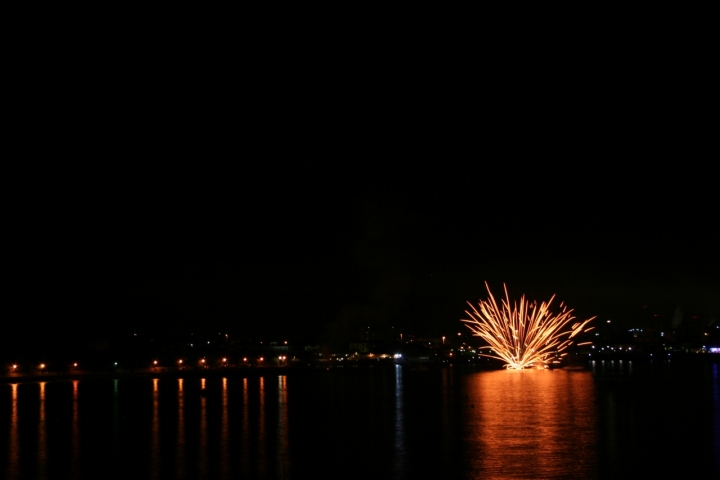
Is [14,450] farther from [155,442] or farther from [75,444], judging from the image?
[155,442]

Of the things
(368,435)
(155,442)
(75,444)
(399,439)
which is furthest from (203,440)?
(399,439)

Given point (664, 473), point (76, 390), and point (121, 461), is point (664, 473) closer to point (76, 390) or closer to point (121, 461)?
point (121, 461)

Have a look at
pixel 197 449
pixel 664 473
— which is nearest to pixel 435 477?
pixel 664 473

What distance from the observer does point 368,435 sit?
17.1 m

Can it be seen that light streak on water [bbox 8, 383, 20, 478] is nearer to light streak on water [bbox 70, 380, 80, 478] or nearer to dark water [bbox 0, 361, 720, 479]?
dark water [bbox 0, 361, 720, 479]

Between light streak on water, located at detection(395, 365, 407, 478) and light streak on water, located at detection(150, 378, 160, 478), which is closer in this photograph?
light streak on water, located at detection(395, 365, 407, 478)

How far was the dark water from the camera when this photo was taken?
12773 mm

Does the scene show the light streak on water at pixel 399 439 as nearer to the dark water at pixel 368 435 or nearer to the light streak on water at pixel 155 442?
the dark water at pixel 368 435

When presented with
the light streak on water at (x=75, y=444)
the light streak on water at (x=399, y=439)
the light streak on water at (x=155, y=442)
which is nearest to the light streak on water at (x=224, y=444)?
the light streak on water at (x=155, y=442)

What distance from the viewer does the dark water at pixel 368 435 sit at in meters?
12.8

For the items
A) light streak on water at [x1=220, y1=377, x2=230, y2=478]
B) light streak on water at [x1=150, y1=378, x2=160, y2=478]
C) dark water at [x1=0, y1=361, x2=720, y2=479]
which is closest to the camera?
light streak on water at [x1=220, y1=377, x2=230, y2=478]

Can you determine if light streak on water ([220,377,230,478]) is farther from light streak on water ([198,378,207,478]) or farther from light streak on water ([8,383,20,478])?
light streak on water ([8,383,20,478])

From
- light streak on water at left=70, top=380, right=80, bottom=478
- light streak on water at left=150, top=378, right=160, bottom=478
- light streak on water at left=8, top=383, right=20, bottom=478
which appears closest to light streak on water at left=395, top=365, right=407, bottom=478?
light streak on water at left=150, top=378, right=160, bottom=478

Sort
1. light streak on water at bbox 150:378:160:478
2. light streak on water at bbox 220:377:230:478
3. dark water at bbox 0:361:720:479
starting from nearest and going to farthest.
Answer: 1. light streak on water at bbox 220:377:230:478
2. dark water at bbox 0:361:720:479
3. light streak on water at bbox 150:378:160:478
